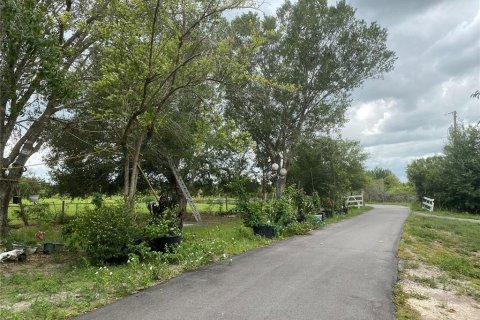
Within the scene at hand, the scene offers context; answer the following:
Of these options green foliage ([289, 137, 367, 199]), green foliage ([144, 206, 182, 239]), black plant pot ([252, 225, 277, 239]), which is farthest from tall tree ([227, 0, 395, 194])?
green foliage ([144, 206, 182, 239])

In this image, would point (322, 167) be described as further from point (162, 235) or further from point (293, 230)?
point (162, 235)

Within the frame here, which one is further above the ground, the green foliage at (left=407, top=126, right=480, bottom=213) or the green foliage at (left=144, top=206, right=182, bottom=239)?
the green foliage at (left=407, top=126, right=480, bottom=213)

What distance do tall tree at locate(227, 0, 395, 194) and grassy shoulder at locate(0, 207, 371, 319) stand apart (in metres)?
12.7

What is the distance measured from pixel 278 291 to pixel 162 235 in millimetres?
3116

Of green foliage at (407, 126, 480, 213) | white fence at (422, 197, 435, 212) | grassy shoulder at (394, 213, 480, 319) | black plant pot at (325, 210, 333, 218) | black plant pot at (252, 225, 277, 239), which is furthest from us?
white fence at (422, 197, 435, 212)

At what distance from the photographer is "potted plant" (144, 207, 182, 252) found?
7.70 m

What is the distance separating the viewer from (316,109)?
21.1 meters

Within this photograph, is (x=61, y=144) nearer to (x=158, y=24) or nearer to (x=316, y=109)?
(x=158, y=24)

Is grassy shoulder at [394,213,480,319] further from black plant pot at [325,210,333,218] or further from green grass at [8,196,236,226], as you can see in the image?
black plant pot at [325,210,333,218]

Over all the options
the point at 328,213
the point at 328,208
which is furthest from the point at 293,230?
the point at 328,208

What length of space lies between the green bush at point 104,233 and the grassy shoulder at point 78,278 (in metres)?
0.27

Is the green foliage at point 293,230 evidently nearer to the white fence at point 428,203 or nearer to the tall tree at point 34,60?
the tall tree at point 34,60

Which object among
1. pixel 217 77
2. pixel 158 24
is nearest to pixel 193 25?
pixel 158 24

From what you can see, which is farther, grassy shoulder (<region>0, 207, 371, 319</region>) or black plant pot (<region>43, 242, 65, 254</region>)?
black plant pot (<region>43, 242, 65, 254</region>)
